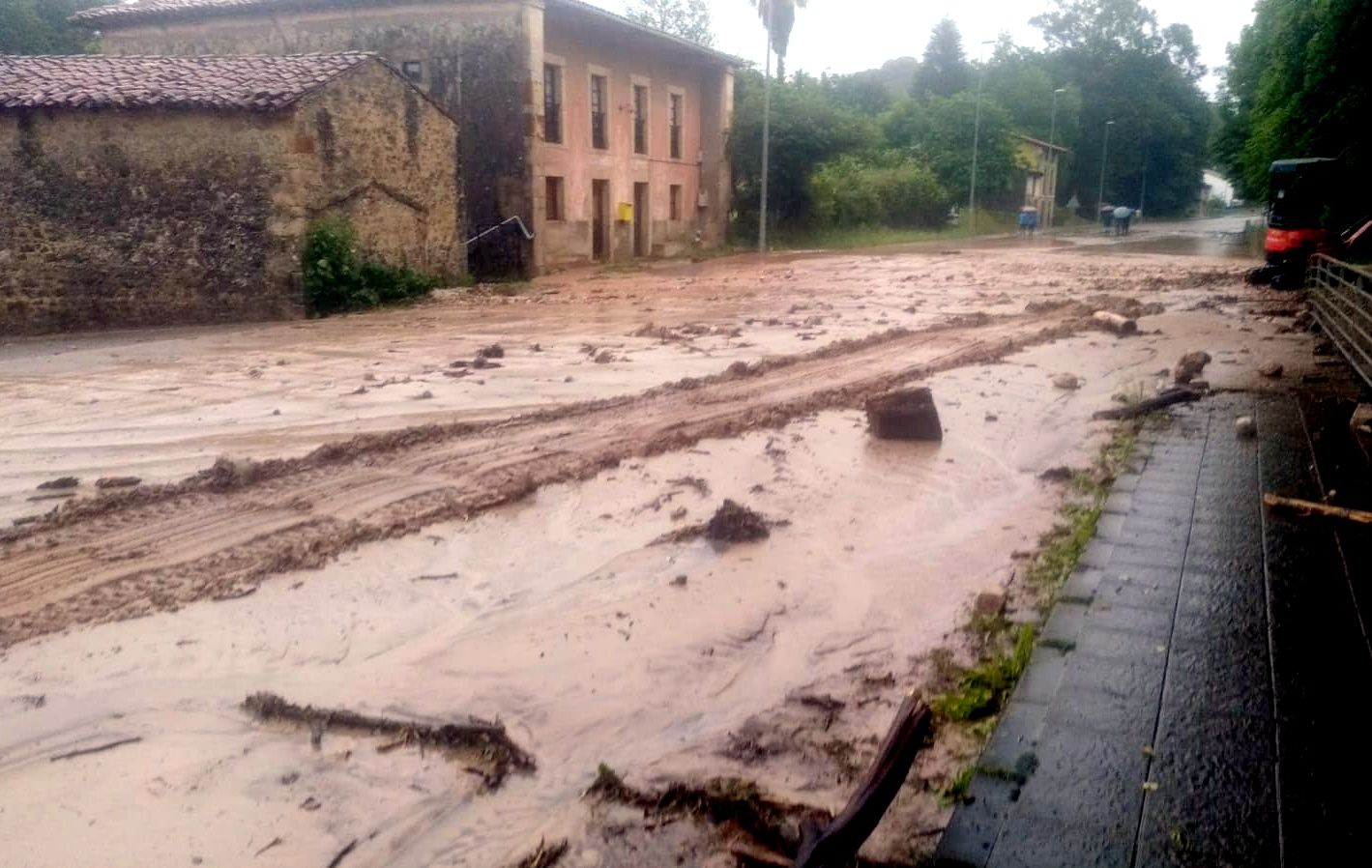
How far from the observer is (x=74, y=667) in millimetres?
4652

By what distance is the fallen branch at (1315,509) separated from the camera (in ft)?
19.0

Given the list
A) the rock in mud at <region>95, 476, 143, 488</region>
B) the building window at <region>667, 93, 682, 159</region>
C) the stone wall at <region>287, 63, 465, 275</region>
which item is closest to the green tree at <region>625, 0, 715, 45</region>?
the building window at <region>667, 93, 682, 159</region>

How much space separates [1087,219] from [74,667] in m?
Result: 81.8

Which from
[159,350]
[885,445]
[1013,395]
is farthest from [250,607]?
[159,350]

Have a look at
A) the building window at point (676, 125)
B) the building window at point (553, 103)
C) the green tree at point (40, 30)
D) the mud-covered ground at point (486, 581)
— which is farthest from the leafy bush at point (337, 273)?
the green tree at point (40, 30)

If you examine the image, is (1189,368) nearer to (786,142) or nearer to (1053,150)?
(786,142)

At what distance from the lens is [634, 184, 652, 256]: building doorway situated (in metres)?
35.4

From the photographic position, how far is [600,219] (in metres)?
33.5

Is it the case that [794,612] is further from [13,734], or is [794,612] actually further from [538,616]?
[13,734]

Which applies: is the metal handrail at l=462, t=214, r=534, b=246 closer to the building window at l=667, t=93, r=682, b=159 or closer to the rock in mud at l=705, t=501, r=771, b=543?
the building window at l=667, t=93, r=682, b=159

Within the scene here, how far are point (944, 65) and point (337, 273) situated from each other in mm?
62525

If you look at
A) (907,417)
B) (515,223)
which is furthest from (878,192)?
(907,417)

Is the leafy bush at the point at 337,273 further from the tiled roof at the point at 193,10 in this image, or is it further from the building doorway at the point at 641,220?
the building doorway at the point at 641,220

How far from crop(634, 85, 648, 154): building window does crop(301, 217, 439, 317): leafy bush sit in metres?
16.2
